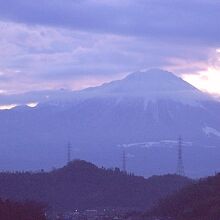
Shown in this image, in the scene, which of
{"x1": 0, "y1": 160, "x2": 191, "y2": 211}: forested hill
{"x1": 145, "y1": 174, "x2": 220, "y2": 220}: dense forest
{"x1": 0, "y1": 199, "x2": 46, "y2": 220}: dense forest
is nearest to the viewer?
{"x1": 0, "y1": 199, "x2": 46, "y2": 220}: dense forest

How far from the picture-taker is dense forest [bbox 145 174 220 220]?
3795 centimetres

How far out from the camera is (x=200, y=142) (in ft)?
421

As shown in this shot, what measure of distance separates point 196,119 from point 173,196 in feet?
355

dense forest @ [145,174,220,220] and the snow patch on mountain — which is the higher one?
the snow patch on mountain

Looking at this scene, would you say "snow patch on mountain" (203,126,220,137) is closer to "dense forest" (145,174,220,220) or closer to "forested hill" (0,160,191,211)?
"forested hill" (0,160,191,211)

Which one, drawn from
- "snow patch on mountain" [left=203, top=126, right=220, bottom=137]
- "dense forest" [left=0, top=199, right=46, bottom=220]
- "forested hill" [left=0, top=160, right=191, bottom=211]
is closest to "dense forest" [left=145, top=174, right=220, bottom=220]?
"dense forest" [left=0, top=199, right=46, bottom=220]

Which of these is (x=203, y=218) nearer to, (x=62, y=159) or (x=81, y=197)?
(x=81, y=197)

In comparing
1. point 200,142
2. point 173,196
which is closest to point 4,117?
point 200,142

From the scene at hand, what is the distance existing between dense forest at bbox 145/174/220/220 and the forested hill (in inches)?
243

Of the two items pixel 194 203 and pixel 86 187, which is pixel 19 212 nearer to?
pixel 194 203

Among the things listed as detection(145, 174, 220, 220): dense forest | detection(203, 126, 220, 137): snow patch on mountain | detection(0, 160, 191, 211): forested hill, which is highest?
detection(203, 126, 220, 137): snow patch on mountain

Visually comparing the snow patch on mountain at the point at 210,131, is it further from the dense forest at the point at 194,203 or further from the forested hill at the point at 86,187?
the dense forest at the point at 194,203

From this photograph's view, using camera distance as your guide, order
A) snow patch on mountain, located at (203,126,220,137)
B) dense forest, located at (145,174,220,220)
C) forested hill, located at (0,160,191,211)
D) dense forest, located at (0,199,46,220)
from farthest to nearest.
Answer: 1. snow patch on mountain, located at (203,126,220,137)
2. forested hill, located at (0,160,191,211)
3. dense forest, located at (145,174,220,220)
4. dense forest, located at (0,199,46,220)

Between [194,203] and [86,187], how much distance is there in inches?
557
